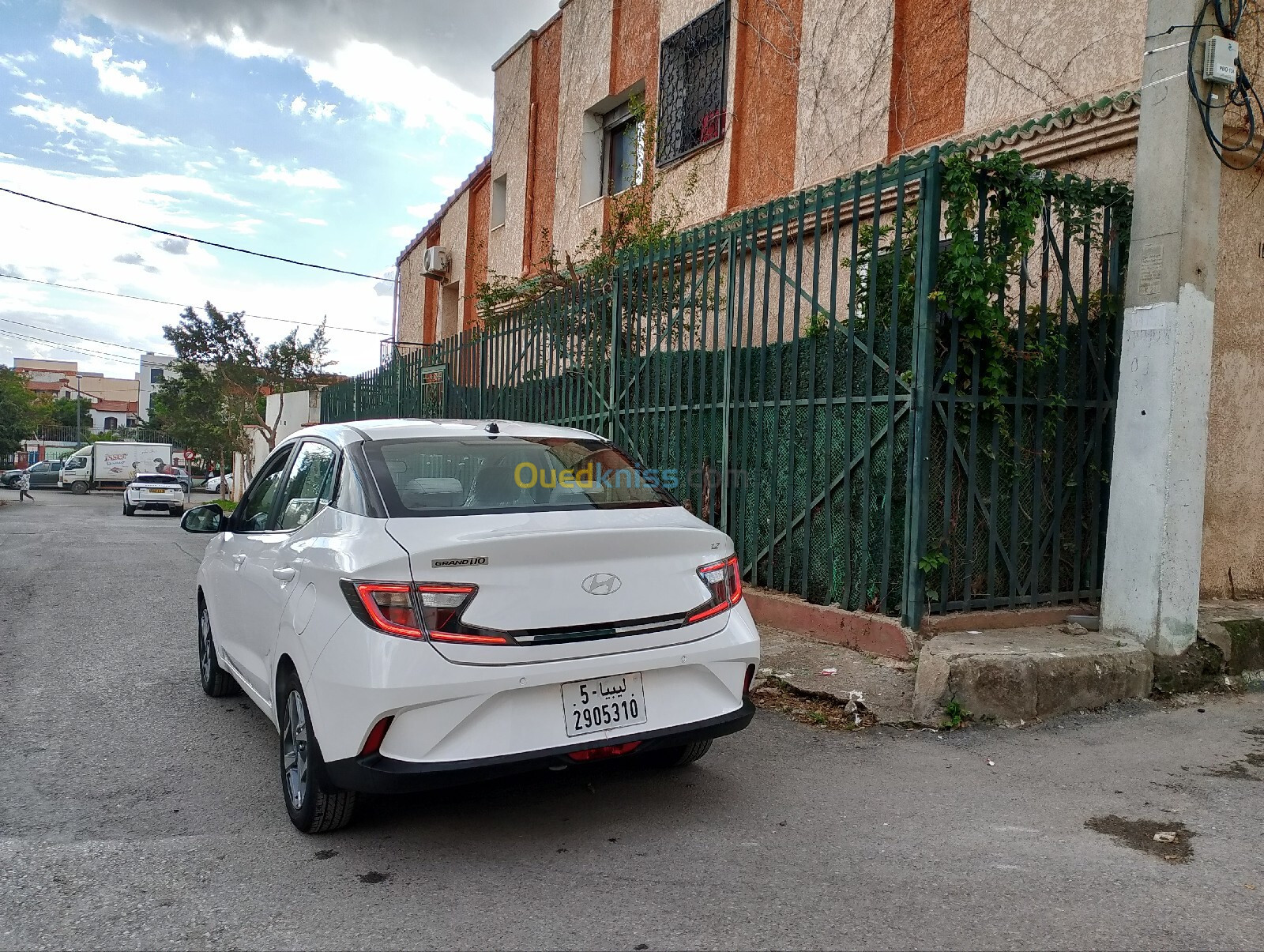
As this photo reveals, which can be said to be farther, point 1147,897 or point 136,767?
point 136,767

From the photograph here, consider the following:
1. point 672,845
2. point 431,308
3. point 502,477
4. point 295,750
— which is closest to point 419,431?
point 502,477

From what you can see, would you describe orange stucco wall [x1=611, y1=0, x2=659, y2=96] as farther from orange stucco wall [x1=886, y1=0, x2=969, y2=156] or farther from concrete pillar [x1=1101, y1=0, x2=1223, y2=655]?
concrete pillar [x1=1101, y1=0, x2=1223, y2=655]

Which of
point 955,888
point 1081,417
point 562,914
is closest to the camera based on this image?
point 562,914

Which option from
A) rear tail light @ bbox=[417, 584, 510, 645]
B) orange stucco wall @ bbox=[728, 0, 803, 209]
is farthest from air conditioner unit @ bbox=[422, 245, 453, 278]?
rear tail light @ bbox=[417, 584, 510, 645]

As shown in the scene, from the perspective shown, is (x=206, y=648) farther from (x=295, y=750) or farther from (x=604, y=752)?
(x=604, y=752)

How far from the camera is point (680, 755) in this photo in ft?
14.0

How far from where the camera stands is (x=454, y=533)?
3359 millimetres

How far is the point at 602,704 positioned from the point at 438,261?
18798mm

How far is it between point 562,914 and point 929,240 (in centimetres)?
432

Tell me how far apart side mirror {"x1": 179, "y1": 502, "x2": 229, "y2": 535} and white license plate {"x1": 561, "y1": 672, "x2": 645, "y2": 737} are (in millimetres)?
2857

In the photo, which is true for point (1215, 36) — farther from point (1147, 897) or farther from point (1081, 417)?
point (1147, 897)

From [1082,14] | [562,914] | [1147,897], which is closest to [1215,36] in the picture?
[1082,14]

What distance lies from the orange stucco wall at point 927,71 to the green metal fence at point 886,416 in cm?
120

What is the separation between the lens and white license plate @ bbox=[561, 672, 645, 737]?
331cm
